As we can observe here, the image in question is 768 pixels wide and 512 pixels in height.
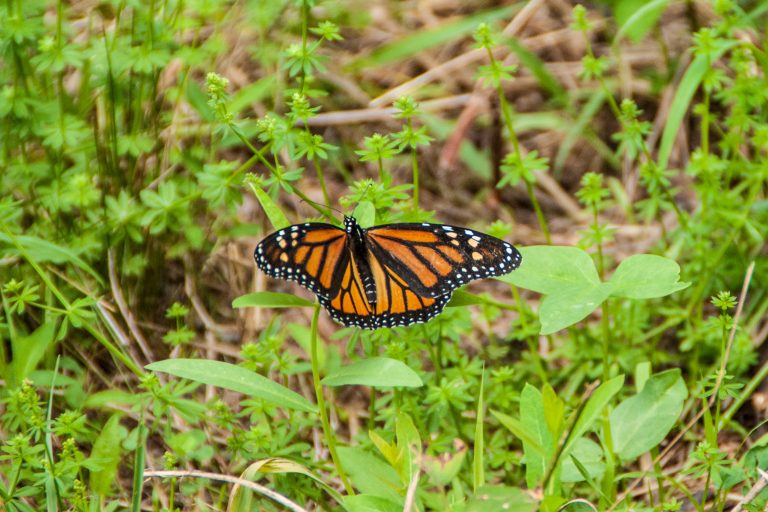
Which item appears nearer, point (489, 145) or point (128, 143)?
point (128, 143)

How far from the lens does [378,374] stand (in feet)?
7.86

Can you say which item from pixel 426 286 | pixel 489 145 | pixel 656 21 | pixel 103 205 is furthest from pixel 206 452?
pixel 656 21

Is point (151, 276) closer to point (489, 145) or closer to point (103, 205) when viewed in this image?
point (103, 205)

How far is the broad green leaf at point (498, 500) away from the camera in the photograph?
6.98 ft

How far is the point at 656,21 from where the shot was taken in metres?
4.94

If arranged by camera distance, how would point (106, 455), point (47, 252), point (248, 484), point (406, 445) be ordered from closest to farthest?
1. point (248, 484)
2. point (406, 445)
3. point (106, 455)
4. point (47, 252)

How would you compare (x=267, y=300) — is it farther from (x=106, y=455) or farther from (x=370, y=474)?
(x=106, y=455)

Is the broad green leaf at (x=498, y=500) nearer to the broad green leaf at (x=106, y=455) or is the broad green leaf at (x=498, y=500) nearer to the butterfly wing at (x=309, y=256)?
the butterfly wing at (x=309, y=256)

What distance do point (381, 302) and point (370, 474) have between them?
54 cm

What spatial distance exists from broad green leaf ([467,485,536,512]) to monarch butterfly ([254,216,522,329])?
0.65m

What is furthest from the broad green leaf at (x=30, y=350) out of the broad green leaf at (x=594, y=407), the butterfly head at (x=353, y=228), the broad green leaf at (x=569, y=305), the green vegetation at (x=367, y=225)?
the broad green leaf at (x=594, y=407)

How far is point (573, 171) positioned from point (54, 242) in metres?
2.57

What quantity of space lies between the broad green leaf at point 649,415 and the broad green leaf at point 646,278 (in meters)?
0.33

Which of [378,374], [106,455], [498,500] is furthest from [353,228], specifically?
[106,455]
